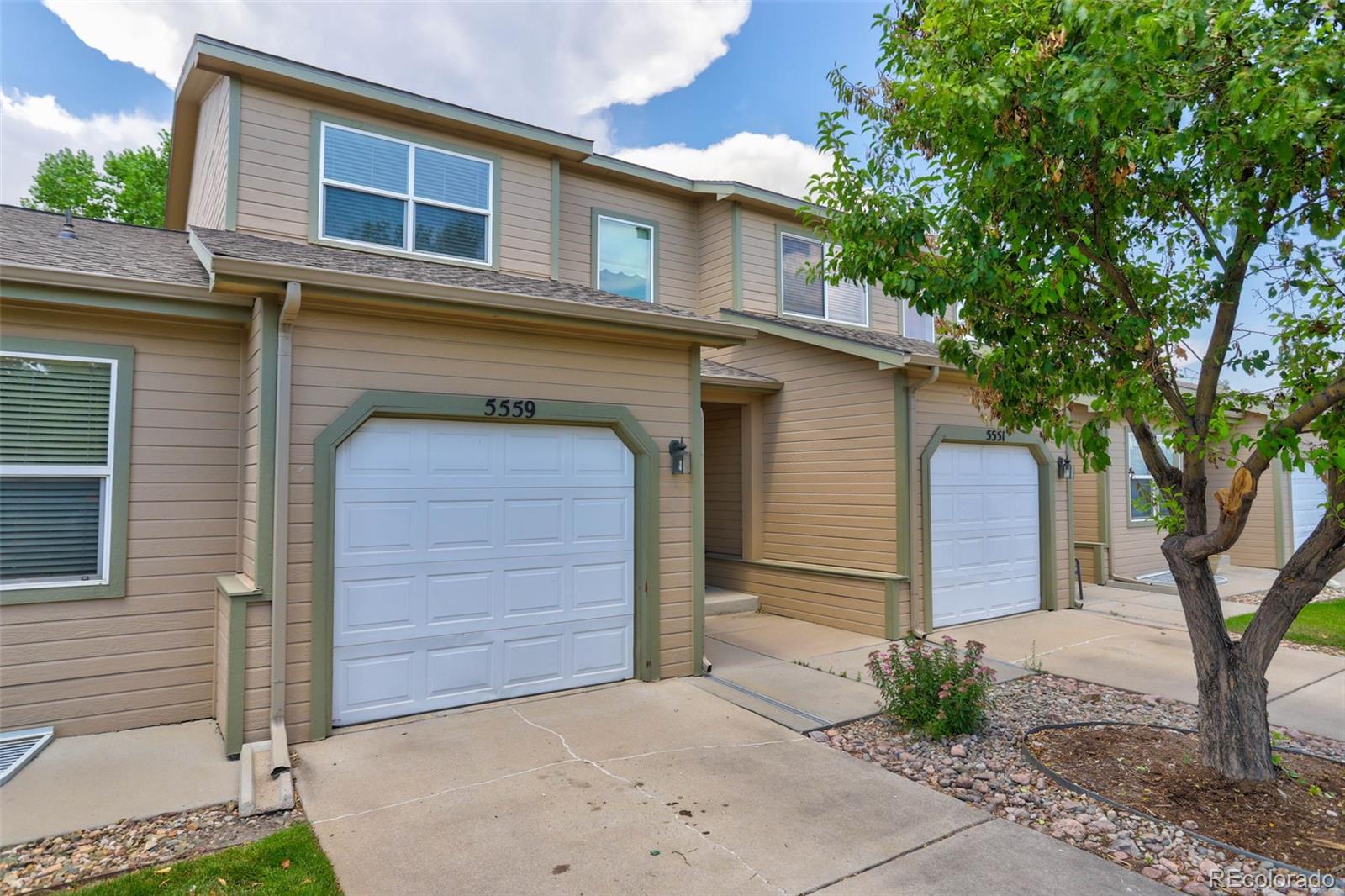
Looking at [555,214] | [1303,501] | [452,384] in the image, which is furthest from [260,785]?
[1303,501]

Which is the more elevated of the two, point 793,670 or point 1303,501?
point 1303,501

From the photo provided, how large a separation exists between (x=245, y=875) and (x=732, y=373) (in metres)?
8.06

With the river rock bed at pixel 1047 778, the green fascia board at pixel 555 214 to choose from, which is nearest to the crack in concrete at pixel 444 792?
the river rock bed at pixel 1047 778

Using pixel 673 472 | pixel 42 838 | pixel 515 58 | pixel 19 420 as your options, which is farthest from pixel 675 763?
pixel 515 58

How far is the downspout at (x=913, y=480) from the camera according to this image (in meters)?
8.57

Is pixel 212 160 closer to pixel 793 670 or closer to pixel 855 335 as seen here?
pixel 855 335

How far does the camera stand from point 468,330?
5852 millimetres

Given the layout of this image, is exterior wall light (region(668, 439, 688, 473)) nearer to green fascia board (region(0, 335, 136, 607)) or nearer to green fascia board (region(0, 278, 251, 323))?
green fascia board (region(0, 278, 251, 323))

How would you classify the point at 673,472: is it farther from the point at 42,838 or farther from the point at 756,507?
the point at 42,838

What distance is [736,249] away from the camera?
1122 cm

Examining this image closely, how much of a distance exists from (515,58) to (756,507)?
30.6ft

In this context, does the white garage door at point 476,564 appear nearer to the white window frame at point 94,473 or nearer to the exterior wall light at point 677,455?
the exterior wall light at point 677,455

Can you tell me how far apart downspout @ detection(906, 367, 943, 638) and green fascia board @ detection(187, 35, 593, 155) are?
5.25 meters

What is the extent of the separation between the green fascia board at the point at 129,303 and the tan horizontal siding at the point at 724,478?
7.01 meters
